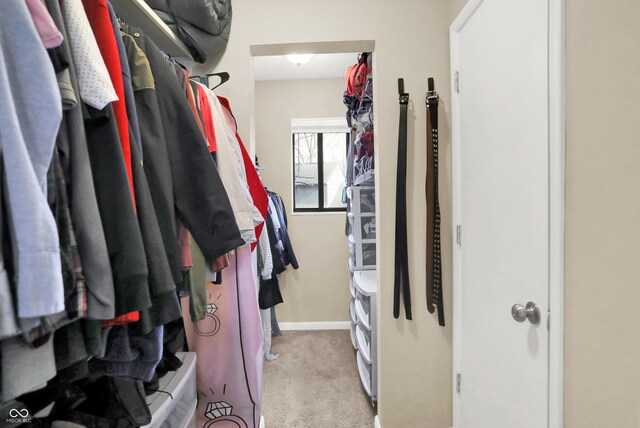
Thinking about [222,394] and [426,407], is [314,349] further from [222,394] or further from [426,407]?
[222,394]

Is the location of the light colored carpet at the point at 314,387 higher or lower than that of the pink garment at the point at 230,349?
lower

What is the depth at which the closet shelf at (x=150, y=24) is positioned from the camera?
1020mm

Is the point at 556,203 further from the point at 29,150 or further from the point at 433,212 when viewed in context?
the point at 29,150

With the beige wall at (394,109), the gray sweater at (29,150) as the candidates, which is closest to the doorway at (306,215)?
the beige wall at (394,109)

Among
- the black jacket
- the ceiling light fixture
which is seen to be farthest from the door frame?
the ceiling light fixture

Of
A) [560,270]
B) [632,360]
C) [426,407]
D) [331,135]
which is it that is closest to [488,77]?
[560,270]

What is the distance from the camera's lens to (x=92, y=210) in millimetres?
521

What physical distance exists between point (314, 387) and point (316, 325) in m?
1.07

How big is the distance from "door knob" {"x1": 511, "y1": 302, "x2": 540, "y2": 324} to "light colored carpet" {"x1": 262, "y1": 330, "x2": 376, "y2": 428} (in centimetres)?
122

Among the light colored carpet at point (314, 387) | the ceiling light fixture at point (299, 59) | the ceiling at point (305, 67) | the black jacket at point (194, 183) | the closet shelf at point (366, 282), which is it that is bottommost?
the light colored carpet at point (314, 387)

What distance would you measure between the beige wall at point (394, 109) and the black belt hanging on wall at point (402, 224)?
5cm

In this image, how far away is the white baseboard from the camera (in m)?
3.25

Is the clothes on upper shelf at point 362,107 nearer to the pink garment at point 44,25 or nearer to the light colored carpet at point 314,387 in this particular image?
the light colored carpet at point 314,387

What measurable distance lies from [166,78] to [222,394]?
3.96ft
